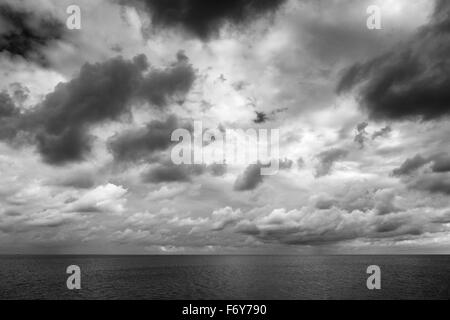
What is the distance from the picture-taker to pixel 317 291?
85625 millimetres
